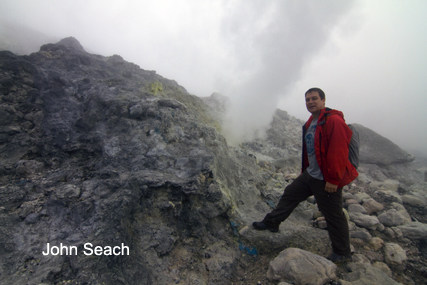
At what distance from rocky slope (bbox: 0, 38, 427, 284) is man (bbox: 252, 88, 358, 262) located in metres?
0.31

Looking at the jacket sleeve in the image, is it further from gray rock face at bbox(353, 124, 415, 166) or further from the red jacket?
gray rock face at bbox(353, 124, 415, 166)

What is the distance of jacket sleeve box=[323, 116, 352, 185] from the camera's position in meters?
1.97

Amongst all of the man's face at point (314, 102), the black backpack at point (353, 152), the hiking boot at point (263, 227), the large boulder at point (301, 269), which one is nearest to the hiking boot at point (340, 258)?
the large boulder at point (301, 269)

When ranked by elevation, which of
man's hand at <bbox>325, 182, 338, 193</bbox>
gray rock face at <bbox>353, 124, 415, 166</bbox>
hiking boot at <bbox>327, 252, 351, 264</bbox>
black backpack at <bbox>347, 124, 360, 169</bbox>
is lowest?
hiking boot at <bbox>327, 252, 351, 264</bbox>

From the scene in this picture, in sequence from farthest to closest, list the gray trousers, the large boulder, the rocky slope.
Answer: the gray trousers → the rocky slope → the large boulder

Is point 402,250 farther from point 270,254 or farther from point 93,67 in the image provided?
point 93,67

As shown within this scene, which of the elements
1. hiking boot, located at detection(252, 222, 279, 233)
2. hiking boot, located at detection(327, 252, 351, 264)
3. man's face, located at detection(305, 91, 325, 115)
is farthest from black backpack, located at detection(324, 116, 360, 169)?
hiking boot, located at detection(252, 222, 279, 233)

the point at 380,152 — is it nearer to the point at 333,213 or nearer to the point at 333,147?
the point at 333,213

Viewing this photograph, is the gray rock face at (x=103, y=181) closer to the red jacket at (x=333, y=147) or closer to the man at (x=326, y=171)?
the man at (x=326, y=171)

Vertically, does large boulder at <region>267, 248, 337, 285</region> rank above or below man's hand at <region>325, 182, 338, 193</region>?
below

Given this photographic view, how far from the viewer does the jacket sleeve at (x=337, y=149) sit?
1.97m

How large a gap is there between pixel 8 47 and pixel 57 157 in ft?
66.4

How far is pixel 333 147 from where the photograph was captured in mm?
1994

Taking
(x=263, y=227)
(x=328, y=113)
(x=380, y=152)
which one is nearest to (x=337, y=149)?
(x=328, y=113)
